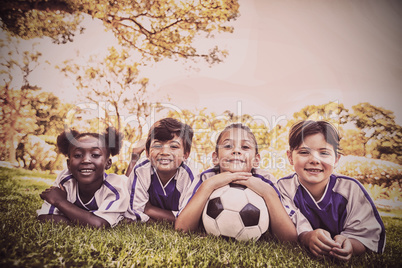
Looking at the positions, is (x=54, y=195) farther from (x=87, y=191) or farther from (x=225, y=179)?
(x=225, y=179)

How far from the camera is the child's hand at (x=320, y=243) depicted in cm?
198

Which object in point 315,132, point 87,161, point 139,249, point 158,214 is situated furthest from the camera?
point 158,214

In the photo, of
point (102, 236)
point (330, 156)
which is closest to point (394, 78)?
point (330, 156)

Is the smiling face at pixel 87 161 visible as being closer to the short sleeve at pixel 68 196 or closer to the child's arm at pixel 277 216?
the short sleeve at pixel 68 196

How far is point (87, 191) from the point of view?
2699 mm

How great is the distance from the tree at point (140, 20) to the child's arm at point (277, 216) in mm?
2024

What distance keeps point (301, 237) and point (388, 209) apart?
1731mm

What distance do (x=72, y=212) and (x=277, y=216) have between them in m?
1.96

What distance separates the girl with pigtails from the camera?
2.44m

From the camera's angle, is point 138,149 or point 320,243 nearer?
point 320,243

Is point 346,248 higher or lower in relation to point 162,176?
lower

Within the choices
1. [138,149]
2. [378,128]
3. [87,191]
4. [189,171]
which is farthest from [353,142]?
[87,191]

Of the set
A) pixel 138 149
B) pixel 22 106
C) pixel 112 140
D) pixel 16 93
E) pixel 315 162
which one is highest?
pixel 16 93

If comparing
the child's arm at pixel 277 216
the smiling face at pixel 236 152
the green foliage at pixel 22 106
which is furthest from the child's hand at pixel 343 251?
the green foliage at pixel 22 106
